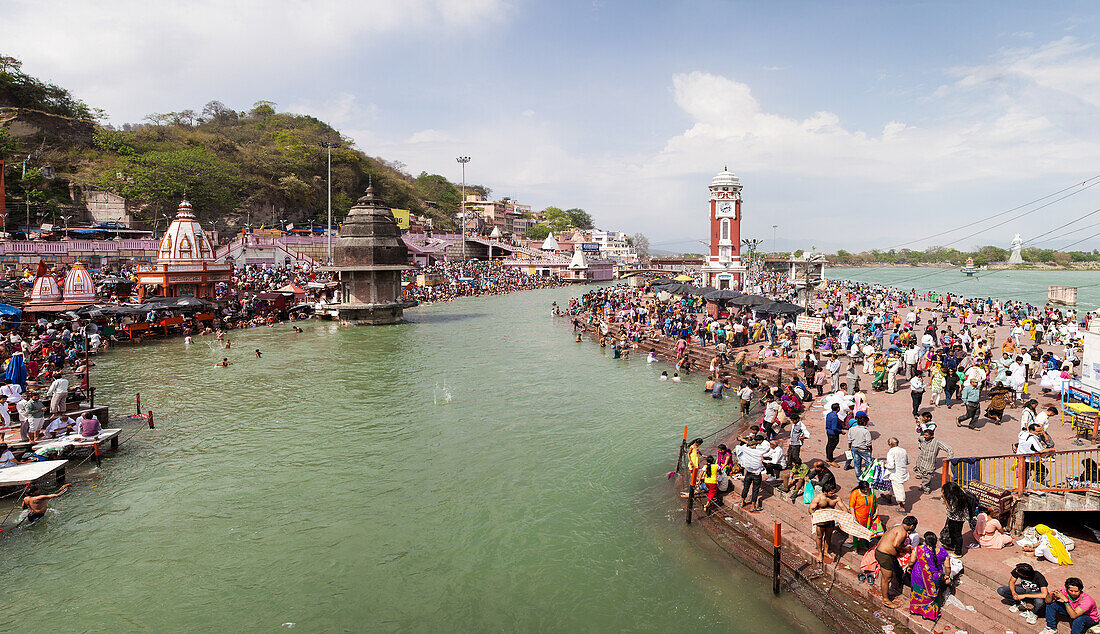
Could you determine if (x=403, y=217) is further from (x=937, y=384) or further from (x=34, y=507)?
(x=937, y=384)

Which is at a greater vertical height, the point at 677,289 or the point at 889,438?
the point at 677,289

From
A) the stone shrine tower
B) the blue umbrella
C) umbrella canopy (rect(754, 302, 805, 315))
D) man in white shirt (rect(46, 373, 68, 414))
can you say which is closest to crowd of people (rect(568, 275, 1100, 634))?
umbrella canopy (rect(754, 302, 805, 315))

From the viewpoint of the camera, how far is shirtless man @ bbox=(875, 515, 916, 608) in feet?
20.1

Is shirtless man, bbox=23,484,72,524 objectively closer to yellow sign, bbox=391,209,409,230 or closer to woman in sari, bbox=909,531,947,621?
woman in sari, bbox=909,531,947,621

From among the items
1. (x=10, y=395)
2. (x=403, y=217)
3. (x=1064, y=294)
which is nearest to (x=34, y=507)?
(x=10, y=395)

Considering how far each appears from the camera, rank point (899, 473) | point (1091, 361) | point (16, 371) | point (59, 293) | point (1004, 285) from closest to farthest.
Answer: point (899, 473), point (1091, 361), point (16, 371), point (59, 293), point (1004, 285)

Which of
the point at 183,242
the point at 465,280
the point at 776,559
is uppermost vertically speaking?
the point at 183,242

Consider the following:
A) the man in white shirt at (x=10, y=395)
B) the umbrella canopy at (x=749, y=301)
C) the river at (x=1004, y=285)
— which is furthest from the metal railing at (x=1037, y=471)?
the river at (x=1004, y=285)

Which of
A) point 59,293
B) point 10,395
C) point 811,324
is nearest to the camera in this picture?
point 10,395

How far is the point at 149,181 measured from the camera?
155ft

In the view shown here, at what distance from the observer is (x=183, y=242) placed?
31.3 meters

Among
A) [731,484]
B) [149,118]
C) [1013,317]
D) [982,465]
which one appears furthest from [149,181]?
[1013,317]

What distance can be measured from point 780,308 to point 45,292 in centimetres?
3215

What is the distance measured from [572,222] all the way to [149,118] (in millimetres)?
95267
